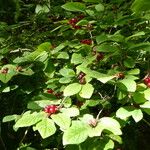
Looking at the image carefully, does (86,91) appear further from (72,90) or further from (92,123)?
(92,123)

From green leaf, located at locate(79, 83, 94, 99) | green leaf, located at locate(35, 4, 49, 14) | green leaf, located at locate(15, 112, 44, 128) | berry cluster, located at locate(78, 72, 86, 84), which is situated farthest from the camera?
green leaf, located at locate(35, 4, 49, 14)

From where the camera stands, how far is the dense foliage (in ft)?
4.73

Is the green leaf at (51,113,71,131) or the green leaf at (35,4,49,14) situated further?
the green leaf at (35,4,49,14)

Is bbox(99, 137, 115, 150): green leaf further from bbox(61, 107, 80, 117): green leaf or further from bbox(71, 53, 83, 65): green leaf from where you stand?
bbox(71, 53, 83, 65): green leaf

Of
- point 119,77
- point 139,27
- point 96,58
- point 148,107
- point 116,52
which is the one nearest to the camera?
point 148,107

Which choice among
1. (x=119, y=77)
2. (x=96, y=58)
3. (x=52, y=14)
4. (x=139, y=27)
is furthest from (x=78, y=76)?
(x=52, y=14)

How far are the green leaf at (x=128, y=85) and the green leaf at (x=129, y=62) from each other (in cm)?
19

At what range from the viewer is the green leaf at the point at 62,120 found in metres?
Result: 1.39

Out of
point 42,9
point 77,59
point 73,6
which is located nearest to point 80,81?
point 77,59

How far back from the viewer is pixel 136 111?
1.47 metres

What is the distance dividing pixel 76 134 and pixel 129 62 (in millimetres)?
497

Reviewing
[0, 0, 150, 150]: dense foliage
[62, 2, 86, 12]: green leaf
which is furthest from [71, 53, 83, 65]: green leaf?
[62, 2, 86, 12]: green leaf

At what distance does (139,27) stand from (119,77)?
0.83 metres

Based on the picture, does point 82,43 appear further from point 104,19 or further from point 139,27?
point 139,27
